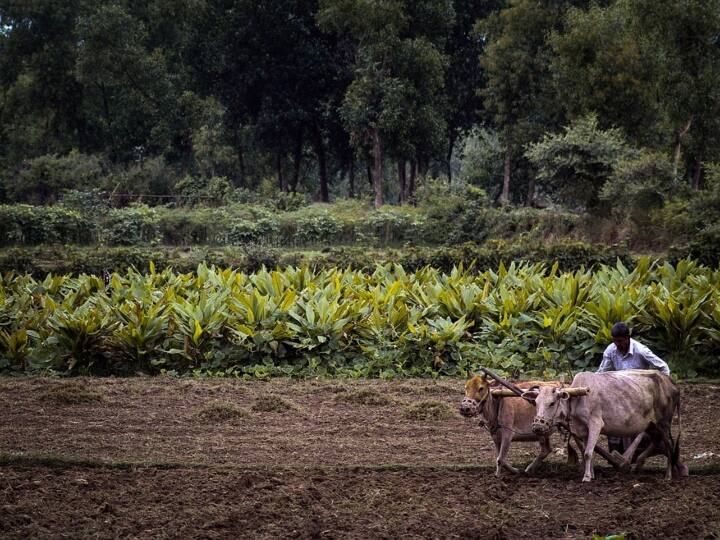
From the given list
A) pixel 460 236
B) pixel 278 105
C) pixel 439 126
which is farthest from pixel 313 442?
pixel 278 105

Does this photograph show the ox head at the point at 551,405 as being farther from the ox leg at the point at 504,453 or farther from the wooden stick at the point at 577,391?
the ox leg at the point at 504,453

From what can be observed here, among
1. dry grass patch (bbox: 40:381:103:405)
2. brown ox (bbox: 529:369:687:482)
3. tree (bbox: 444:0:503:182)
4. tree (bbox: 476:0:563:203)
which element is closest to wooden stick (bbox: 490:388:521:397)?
brown ox (bbox: 529:369:687:482)

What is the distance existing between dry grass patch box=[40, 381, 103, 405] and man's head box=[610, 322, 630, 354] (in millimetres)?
5907

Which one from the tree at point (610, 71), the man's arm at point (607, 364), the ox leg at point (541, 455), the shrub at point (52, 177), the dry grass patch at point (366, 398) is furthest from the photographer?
the shrub at point (52, 177)

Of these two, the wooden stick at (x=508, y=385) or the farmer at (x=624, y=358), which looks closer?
the wooden stick at (x=508, y=385)

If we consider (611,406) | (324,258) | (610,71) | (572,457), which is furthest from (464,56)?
(611,406)

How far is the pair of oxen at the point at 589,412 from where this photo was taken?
273 inches

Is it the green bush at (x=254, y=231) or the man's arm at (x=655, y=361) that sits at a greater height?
the green bush at (x=254, y=231)

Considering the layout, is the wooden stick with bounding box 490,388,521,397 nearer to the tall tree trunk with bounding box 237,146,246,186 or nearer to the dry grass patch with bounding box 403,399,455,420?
the dry grass patch with bounding box 403,399,455,420

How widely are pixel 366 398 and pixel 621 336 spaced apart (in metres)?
3.78

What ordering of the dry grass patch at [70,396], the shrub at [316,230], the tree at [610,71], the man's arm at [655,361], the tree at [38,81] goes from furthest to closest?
the tree at [38,81]
the tree at [610,71]
the shrub at [316,230]
the dry grass patch at [70,396]
the man's arm at [655,361]

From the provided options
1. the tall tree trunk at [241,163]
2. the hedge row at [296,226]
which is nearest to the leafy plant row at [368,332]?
the hedge row at [296,226]

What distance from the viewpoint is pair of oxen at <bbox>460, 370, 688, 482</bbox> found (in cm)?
Answer: 693

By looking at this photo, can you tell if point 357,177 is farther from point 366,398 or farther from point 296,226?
point 366,398
